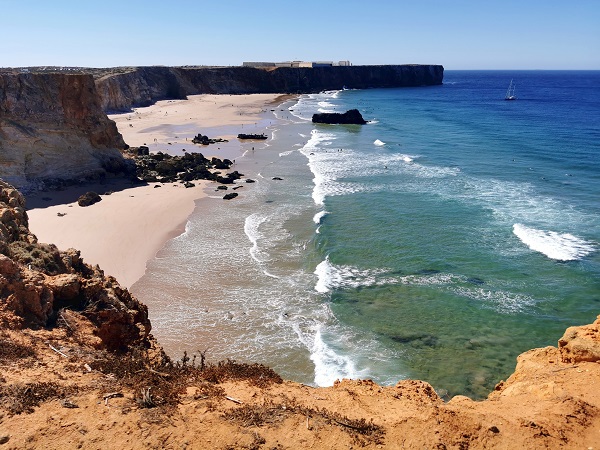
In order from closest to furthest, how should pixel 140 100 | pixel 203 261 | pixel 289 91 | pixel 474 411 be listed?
1. pixel 474 411
2. pixel 203 261
3. pixel 140 100
4. pixel 289 91

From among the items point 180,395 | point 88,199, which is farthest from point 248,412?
point 88,199

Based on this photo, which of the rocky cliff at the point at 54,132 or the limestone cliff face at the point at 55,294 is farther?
the rocky cliff at the point at 54,132

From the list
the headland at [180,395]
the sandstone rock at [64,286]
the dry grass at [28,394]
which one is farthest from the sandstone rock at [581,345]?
the sandstone rock at [64,286]

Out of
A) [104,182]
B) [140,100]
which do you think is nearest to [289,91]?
[140,100]

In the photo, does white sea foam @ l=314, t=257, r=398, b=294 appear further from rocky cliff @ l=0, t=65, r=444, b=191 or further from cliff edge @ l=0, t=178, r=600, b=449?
rocky cliff @ l=0, t=65, r=444, b=191

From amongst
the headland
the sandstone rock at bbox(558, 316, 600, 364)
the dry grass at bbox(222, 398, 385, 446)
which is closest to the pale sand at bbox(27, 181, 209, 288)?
the headland

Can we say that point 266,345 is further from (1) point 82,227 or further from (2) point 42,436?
(1) point 82,227

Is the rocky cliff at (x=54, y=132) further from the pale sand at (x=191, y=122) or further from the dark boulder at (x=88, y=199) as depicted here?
the pale sand at (x=191, y=122)
